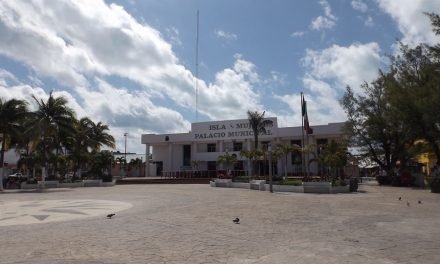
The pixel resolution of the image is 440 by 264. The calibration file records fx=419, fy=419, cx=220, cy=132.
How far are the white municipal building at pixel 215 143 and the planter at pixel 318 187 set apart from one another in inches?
994

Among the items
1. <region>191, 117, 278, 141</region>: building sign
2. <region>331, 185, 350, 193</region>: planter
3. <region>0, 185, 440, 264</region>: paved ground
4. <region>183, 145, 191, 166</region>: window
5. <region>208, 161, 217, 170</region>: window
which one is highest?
<region>191, 117, 278, 141</region>: building sign

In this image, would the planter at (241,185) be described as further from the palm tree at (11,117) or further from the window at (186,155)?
the window at (186,155)

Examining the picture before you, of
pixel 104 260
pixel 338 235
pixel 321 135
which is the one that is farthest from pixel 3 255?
pixel 321 135

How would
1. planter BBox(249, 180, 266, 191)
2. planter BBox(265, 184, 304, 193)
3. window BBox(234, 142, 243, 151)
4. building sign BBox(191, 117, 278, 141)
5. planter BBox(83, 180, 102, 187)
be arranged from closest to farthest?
1. planter BBox(265, 184, 304, 193)
2. planter BBox(249, 180, 266, 191)
3. planter BBox(83, 180, 102, 187)
4. building sign BBox(191, 117, 278, 141)
5. window BBox(234, 142, 243, 151)

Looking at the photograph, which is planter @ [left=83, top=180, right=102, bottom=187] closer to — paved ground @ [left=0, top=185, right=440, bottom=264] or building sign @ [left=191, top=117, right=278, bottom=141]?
building sign @ [left=191, top=117, right=278, bottom=141]

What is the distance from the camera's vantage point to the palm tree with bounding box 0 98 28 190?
3609 centimetres

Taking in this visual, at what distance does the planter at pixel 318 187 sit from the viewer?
87.8ft

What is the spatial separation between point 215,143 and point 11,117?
31.6 metres

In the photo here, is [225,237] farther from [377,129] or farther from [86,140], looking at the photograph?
[86,140]

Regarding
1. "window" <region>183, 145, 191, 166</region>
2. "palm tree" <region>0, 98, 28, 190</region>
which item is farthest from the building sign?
"palm tree" <region>0, 98, 28, 190</region>

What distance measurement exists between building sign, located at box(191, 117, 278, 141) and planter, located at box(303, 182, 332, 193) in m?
29.1

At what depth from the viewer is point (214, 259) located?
24.8 ft

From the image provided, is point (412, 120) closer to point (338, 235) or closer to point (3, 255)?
point (338, 235)

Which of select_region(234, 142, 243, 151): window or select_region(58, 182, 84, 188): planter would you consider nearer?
select_region(58, 182, 84, 188): planter
